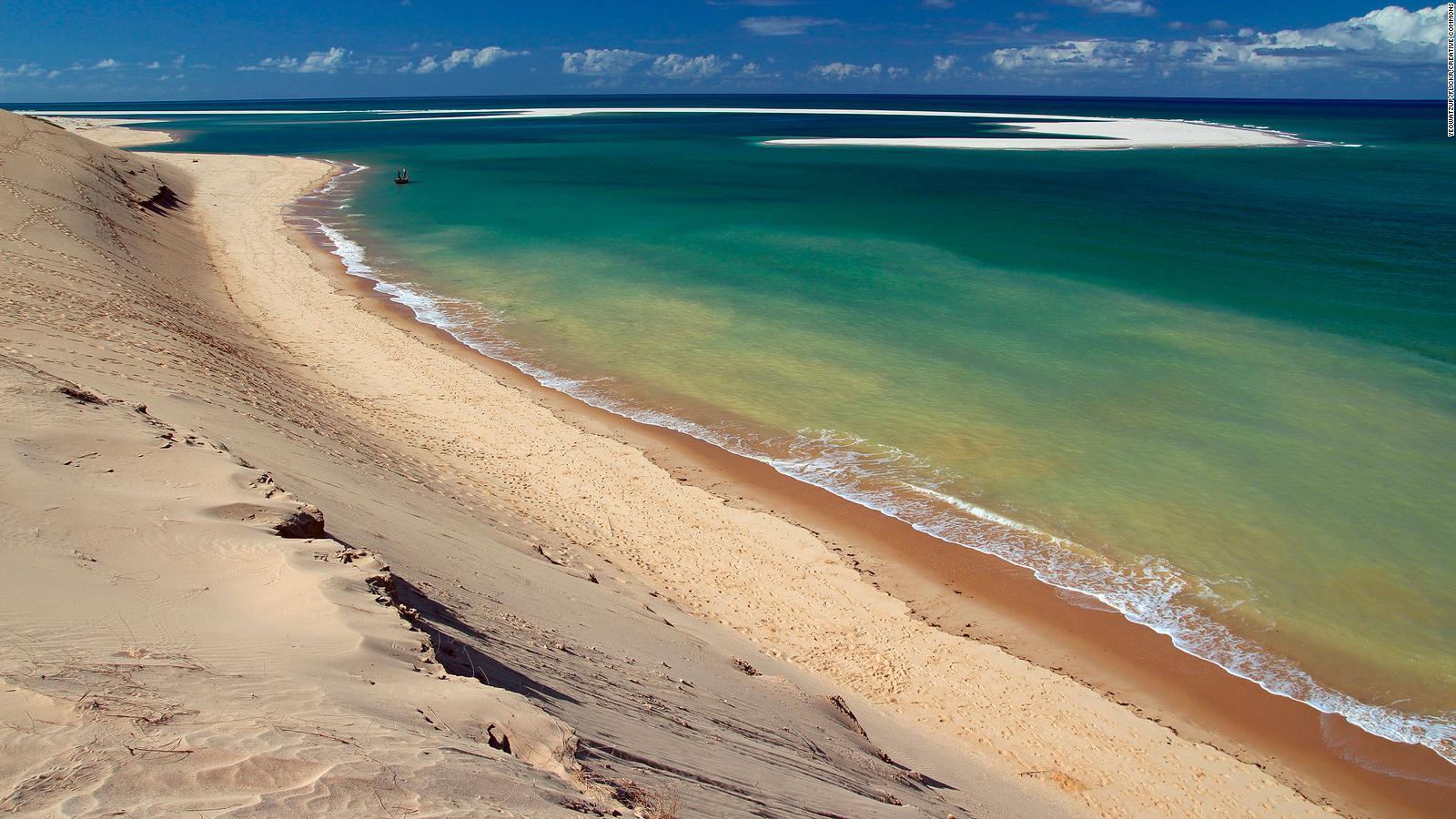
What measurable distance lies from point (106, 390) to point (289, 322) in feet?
33.9

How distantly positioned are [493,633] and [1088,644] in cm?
681

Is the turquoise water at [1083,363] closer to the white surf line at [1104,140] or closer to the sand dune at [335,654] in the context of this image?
the sand dune at [335,654]

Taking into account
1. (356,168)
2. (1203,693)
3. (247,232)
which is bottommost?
(1203,693)

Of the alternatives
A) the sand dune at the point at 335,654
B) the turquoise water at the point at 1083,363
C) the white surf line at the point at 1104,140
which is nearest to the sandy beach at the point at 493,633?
the sand dune at the point at 335,654

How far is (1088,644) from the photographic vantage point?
965cm

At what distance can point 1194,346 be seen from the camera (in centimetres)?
2022

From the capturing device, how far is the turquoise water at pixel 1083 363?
10781 mm

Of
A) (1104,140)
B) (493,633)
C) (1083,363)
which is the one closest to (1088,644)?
(493,633)

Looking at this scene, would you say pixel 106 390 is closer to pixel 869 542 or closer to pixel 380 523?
pixel 380 523

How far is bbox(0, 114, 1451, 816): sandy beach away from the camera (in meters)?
3.78

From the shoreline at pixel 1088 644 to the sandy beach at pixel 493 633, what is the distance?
0.14 ft

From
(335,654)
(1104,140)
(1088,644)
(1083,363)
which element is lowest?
(1088,644)

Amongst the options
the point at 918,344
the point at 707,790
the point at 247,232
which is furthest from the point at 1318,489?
the point at 247,232

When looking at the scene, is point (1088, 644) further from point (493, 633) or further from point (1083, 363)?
point (1083, 363)
